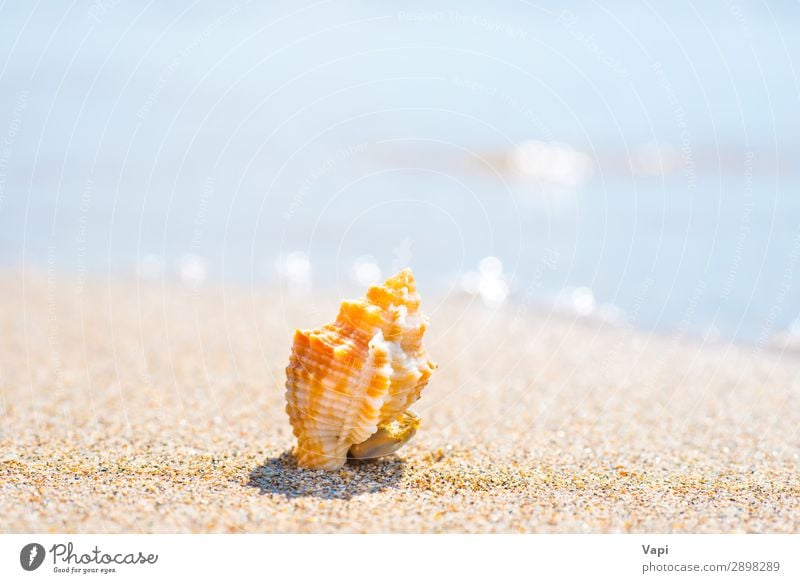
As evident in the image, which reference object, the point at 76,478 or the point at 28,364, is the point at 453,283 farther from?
the point at 76,478

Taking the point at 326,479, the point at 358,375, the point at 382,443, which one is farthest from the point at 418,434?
the point at 358,375

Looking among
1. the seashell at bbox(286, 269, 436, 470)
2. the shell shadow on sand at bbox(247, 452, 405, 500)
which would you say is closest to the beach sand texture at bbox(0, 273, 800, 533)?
the shell shadow on sand at bbox(247, 452, 405, 500)

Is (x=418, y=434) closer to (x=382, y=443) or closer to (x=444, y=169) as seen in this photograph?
(x=382, y=443)

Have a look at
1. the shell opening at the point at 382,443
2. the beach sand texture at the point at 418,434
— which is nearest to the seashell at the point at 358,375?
the shell opening at the point at 382,443

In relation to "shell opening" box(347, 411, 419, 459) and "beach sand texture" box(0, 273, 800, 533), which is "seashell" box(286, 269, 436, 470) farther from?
"beach sand texture" box(0, 273, 800, 533)

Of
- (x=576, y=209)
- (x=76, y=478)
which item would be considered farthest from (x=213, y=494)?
(x=576, y=209)

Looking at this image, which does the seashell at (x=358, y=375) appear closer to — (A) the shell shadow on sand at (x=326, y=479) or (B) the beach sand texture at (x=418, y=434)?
(A) the shell shadow on sand at (x=326, y=479)
